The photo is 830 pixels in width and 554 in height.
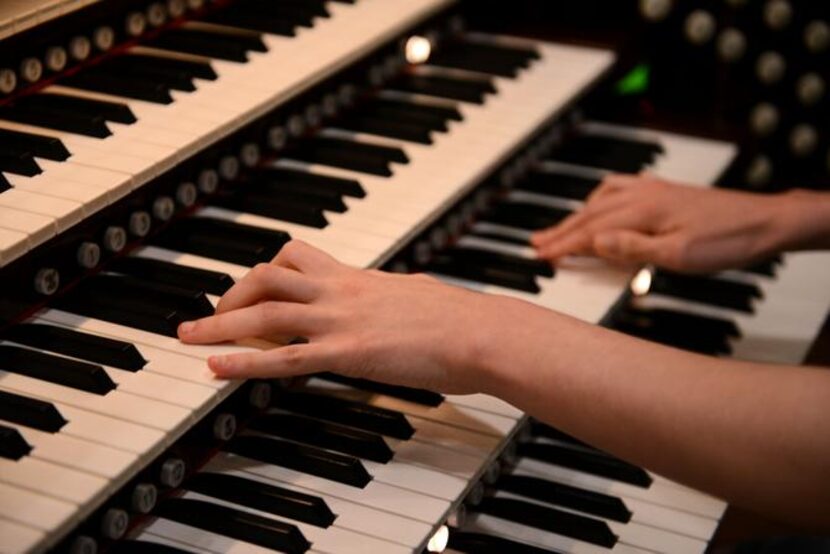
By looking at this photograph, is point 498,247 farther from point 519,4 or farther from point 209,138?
point 519,4

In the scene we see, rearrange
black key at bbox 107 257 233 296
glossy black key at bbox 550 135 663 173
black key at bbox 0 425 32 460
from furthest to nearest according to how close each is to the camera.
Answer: glossy black key at bbox 550 135 663 173 → black key at bbox 107 257 233 296 → black key at bbox 0 425 32 460

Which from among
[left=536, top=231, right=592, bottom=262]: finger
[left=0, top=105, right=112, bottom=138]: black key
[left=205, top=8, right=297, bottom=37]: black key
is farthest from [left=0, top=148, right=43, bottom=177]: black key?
[left=536, top=231, right=592, bottom=262]: finger

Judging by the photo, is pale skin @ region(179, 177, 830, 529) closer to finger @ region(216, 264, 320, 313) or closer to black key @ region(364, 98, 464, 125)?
finger @ region(216, 264, 320, 313)

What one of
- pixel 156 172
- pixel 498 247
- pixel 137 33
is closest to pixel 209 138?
pixel 156 172

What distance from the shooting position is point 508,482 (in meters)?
1.89

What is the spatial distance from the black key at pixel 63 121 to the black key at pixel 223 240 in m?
0.18

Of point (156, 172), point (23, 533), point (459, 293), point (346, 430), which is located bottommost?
point (346, 430)

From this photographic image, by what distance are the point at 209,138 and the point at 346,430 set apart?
49 centimetres

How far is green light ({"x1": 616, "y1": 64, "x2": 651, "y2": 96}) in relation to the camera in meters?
2.85

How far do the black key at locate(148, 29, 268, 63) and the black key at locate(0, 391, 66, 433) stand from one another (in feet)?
2.75

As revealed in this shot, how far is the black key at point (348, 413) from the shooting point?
1763mm

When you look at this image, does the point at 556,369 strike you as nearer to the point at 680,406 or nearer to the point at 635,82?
the point at 680,406

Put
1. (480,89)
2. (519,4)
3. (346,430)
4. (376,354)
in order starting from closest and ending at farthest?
(376,354)
(346,430)
(480,89)
(519,4)

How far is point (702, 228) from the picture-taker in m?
2.11
